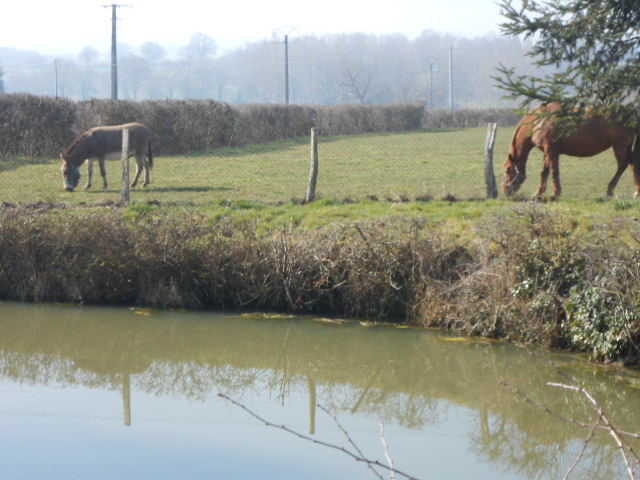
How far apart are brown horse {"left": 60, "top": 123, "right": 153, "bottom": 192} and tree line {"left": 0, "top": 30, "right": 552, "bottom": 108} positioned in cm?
9791

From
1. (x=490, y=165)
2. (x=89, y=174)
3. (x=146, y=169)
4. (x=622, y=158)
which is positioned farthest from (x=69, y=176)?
(x=622, y=158)

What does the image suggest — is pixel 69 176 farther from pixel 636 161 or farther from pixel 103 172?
pixel 636 161


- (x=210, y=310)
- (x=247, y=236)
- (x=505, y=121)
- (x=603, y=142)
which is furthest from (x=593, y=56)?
(x=505, y=121)

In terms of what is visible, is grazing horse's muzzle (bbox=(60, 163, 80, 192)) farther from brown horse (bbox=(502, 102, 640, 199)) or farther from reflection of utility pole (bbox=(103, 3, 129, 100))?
reflection of utility pole (bbox=(103, 3, 129, 100))

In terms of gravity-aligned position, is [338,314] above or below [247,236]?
below

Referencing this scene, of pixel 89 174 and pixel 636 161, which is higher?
pixel 636 161

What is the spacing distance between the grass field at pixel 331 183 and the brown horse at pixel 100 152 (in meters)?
0.43

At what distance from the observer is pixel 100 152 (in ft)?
62.3

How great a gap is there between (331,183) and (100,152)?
16.2 feet

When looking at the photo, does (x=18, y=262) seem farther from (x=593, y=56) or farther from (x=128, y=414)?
(x=593, y=56)

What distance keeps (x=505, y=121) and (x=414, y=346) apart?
4227 cm

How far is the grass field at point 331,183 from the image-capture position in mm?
13859

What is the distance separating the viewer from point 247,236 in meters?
11.9

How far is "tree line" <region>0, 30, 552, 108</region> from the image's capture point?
13162 cm
